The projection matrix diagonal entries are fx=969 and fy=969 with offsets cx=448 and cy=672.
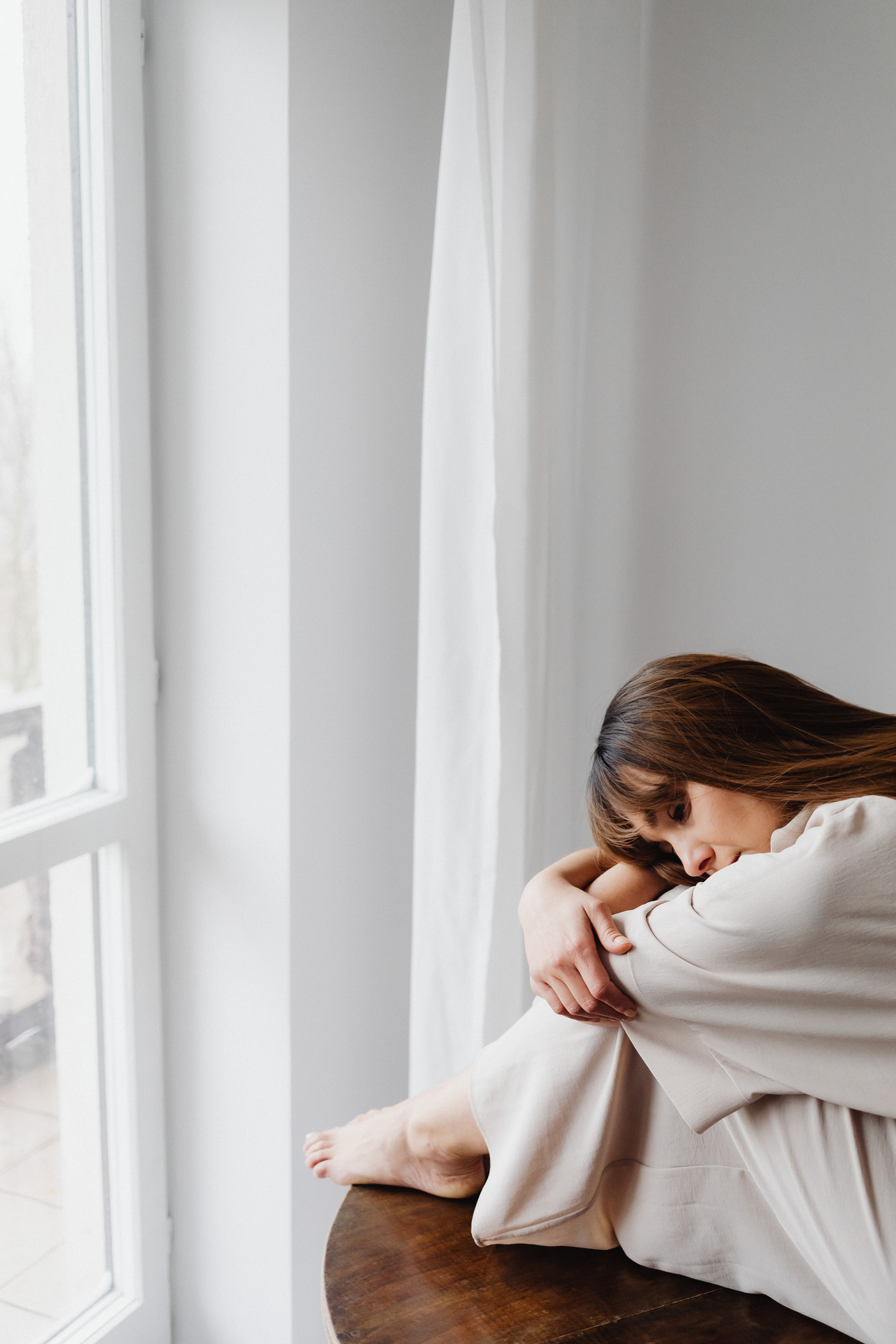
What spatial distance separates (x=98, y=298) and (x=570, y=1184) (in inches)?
43.8

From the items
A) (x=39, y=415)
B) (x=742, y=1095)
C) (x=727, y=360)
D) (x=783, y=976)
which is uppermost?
(x=727, y=360)

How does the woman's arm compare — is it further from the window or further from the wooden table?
the window

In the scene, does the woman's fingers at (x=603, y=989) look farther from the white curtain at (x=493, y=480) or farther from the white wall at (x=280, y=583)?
the white wall at (x=280, y=583)

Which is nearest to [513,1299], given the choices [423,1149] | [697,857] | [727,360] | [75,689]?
[423,1149]

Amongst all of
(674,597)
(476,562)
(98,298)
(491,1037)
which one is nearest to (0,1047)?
(491,1037)

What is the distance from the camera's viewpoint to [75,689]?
1248mm

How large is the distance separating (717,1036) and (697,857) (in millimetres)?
184

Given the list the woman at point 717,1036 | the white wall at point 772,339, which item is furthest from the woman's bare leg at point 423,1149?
the white wall at point 772,339

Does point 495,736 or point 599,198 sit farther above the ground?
point 599,198

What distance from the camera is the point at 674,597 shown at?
4.82ft

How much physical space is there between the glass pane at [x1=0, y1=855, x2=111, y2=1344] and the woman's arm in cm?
65

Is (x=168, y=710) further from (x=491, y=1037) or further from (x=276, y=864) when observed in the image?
(x=491, y=1037)

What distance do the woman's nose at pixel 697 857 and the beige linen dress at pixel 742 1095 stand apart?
0.11 metres

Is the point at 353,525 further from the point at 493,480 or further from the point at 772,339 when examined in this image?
the point at 772,339
